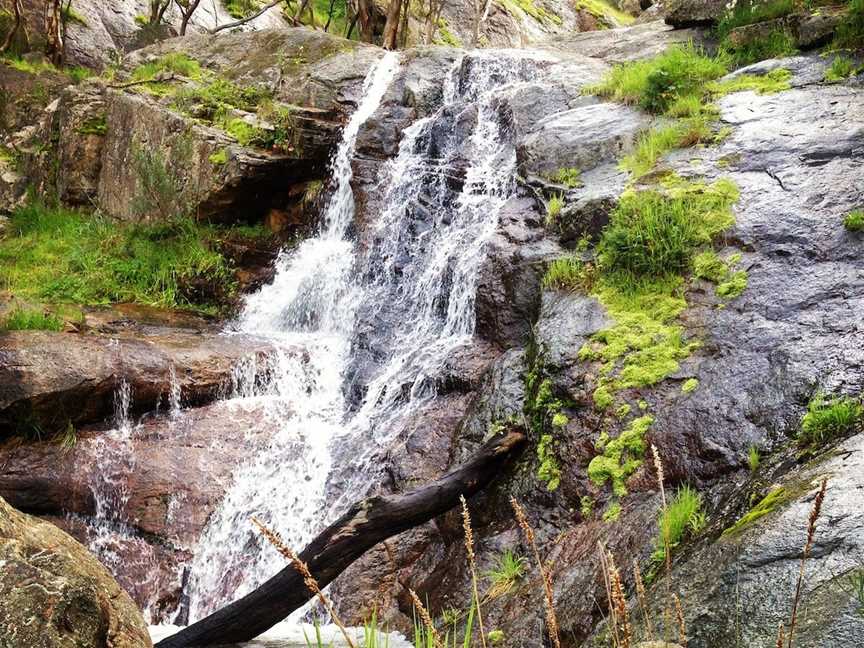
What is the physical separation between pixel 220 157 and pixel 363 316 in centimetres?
430

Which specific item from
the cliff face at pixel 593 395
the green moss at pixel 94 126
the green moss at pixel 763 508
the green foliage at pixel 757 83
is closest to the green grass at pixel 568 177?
the cliff face at pixel 593 395

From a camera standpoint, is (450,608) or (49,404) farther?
(49,404)

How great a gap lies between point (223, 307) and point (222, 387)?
257 cm

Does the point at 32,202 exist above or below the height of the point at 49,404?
above

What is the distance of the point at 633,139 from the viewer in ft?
25.7

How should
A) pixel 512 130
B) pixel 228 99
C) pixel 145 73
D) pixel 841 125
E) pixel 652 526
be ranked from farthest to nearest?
pixel 145 73 → pixel 228 99 → pixel 512 130 → pixel 841 125 → pixel 652 526

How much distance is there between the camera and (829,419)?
3740 millimetres

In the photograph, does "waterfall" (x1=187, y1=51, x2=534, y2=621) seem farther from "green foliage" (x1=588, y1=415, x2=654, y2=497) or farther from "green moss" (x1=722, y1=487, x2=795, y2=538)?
"green moss" (x1=722, y1=487, x2=795, y2=538)

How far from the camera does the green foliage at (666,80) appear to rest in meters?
8.25

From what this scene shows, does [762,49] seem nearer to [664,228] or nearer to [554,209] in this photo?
[554,209]

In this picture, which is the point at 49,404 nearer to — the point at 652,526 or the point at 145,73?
the point at 652,526

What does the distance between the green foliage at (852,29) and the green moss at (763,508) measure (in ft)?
23.4

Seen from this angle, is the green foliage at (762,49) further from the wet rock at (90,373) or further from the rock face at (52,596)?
the rock face at (52,596)

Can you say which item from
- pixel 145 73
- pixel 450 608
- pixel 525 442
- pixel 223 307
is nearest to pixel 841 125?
pixel 525 442
